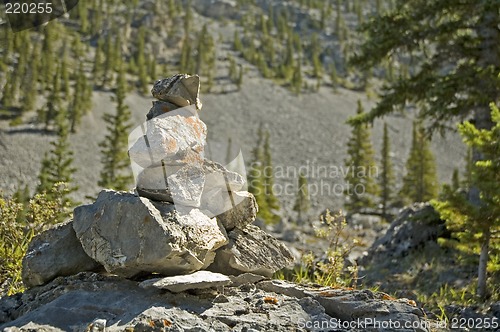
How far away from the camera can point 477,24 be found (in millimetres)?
12023

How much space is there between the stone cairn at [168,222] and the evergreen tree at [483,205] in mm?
4034

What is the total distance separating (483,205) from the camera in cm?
793

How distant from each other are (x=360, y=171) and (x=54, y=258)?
4163 centimetres

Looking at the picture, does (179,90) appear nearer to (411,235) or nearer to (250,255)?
(250,255)

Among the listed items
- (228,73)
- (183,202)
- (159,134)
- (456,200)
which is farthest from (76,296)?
(228,73)

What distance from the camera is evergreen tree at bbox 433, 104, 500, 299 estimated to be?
7.73m

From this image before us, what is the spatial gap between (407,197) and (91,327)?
150 ft

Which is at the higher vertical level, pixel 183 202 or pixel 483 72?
pixel 483 72

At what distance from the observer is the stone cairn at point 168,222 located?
14.5 ft

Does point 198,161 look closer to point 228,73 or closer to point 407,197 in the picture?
point 407,197

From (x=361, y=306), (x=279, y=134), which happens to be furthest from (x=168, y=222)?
(x=279, y=134)

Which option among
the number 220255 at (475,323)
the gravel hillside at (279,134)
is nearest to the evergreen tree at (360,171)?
the gravel hillside at (279,134)

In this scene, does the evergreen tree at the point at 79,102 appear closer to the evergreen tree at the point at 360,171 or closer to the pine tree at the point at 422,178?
the evergreen tree at the point at 360,171

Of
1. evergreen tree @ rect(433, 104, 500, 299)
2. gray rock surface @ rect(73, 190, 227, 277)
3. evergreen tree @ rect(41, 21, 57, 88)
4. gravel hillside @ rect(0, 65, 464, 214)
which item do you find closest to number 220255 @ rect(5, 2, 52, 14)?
gray rock surface @ rect(73, 190, 227, 277)
